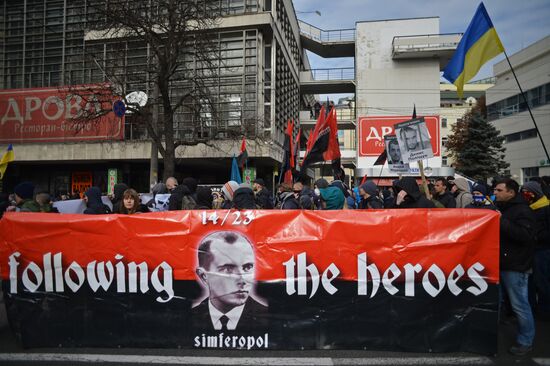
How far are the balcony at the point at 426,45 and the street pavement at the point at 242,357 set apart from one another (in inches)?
1372

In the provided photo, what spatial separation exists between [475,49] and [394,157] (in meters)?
3.58

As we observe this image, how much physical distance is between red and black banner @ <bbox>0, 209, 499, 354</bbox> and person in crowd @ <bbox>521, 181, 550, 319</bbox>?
1.57 m

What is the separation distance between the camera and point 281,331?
12.9 ft

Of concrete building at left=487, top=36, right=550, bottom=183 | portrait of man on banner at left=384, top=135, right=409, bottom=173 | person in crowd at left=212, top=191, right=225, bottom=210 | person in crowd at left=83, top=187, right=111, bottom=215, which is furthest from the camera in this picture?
concrete building at left=487, top=36, right=550, bottom=183

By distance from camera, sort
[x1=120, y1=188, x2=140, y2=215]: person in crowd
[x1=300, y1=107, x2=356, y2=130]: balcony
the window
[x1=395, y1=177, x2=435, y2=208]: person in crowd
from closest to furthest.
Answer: [x1=395, y1=177, x2=435, y2=208]: person in crowd, [x1=120, y1=188, x2=140, y2=215]: person in crowd, [x1=300, y1=107, x2=356, y2=130]: balcony, the window

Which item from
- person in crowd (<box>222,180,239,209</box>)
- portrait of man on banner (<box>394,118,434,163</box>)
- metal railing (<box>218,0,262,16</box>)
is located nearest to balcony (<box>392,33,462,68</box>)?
metal railing (<box>218,0,262,16</box>)

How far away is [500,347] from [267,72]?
72.1 ft

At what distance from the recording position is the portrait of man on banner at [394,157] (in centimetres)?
876

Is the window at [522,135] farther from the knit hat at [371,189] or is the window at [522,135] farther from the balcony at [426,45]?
the knit hat at [371,189]

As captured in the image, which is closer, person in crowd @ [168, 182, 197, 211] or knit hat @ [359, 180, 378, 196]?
person in crowd @ [168, 182, 197, 211]

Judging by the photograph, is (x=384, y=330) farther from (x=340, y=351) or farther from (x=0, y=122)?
(x=0, y=122)

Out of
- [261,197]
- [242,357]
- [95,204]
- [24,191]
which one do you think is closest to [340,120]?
[261,197]

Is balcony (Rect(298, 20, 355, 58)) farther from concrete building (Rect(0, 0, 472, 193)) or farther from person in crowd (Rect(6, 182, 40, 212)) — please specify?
person in crowd (Rect(6, 182, 40, 212))

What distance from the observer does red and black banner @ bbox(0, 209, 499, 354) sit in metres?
3.85
